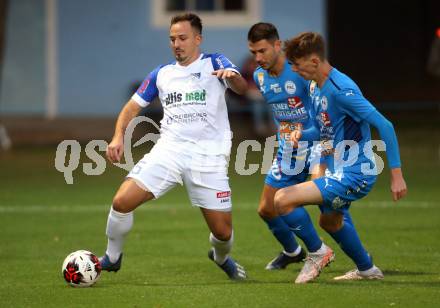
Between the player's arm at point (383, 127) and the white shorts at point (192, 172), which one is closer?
→ the player's arm at point (383, 127)

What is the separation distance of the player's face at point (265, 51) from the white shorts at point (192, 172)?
1.01 m

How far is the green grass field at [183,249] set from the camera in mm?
7543

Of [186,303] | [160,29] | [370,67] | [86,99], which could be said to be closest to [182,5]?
[160,29]

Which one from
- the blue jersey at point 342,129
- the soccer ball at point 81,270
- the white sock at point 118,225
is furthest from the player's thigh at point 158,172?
the blue jersey at point 342,129

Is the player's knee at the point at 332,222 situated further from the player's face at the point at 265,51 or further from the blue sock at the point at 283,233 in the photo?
the player's face at the point at 265,51

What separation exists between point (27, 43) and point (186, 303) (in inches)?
617

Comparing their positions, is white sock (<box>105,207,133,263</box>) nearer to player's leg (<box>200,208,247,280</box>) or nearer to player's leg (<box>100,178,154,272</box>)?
player's leg (<box>100,178,154,272</box>)

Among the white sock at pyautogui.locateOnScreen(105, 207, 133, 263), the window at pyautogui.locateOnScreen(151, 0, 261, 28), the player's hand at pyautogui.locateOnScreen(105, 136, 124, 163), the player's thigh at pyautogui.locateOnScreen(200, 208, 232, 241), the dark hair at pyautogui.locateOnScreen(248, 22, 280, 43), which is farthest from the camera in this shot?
the window at pyautogui.locateOnScreen(151, 0, 261, 28)

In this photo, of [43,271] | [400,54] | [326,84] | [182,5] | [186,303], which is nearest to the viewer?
[186,303]

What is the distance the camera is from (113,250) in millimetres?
8297

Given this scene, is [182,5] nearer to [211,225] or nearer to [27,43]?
[27,43]

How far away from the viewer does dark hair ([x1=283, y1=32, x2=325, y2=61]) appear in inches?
308

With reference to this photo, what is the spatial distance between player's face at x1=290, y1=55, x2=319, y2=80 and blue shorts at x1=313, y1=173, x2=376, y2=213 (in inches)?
31.2

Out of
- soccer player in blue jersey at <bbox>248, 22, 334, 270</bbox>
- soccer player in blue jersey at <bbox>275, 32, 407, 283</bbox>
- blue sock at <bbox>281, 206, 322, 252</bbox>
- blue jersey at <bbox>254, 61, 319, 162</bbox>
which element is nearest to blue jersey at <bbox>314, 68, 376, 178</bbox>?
soccer player in blue jersey at <bbox>275, 32, 407, 283</bbox>
